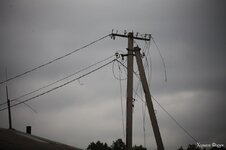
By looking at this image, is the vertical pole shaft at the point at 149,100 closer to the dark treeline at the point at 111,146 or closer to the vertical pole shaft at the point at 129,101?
the vertical pole shaft at the point at 129,101

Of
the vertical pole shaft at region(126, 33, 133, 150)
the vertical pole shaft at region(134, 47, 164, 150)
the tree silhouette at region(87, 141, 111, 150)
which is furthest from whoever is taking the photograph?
the tree silhouette at region(87, 141, 111, 150)

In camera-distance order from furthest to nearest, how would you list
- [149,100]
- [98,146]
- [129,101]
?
1. [98,146]
2. [149,100]
3. [129,101]

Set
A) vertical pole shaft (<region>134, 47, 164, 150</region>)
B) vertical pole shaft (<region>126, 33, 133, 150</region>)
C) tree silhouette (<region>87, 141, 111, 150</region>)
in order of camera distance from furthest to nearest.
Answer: tree silhouette (<region>87, 141, 111, 150</region>) → vertical pole shaft (<region>134, 47, 164, 150</region>) → vertical pole shaft (<region>126, 33, 133, 150</region>)

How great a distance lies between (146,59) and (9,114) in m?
23.8

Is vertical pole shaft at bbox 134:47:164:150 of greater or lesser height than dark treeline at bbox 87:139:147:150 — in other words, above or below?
above

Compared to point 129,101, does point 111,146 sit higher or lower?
lower

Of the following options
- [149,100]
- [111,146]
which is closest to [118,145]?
[111,146]

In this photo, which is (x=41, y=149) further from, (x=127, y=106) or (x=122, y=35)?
(x=122, y=35)

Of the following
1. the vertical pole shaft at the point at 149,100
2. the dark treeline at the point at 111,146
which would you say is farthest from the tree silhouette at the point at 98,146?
the vertical pole shaft at the point at 149,100

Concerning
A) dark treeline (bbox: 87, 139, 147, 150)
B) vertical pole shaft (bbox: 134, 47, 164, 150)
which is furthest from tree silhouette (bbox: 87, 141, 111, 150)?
vertical pole shaft (bbox: 134, 47, 164, 150)

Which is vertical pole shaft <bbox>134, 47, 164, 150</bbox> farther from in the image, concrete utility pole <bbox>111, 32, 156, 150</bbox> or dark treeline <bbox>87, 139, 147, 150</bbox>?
dark treeline <bbox>87, 139, 147, 150</bbox>

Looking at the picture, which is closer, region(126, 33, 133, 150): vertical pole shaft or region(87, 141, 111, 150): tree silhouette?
region(126, 33, 133, 150): vertical pole shaft

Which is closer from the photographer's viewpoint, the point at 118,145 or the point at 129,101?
the point at 129,101

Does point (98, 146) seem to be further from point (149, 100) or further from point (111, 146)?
point (149, 100)
